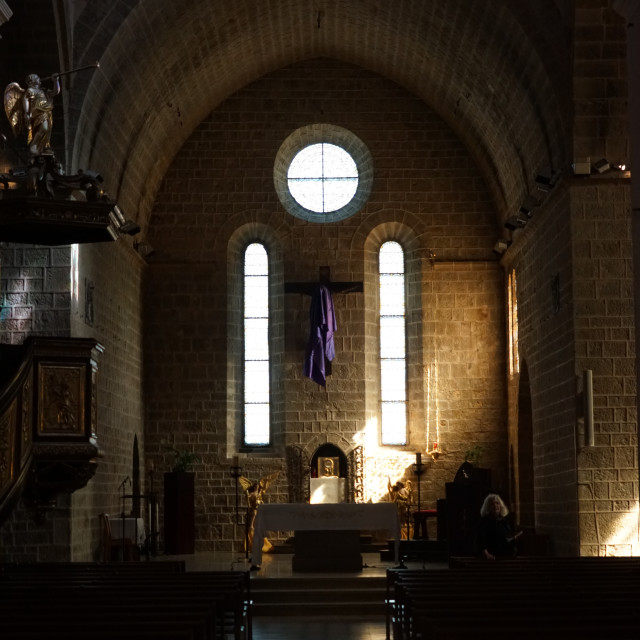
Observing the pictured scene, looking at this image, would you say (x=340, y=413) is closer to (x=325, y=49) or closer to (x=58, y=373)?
(x=325, y=49)

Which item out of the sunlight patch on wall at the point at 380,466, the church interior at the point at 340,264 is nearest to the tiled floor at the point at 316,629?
the church interior at the point at 340,264

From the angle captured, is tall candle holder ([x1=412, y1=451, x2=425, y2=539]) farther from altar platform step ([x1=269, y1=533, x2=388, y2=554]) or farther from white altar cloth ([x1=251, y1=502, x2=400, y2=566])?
white altar cloth ([x1=251, y1=502, x2=400, y2=566])

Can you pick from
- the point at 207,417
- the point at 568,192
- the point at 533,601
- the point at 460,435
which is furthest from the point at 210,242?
the point at 533,601

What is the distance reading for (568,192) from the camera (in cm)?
1538

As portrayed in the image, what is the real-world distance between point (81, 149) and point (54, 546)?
16.3 feet

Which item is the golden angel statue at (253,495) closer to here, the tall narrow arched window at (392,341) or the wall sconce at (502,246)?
the tall narrow arched window at (392,341)

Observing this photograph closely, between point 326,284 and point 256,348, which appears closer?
point 326,284

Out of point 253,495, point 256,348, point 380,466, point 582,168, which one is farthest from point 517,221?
point 253,495

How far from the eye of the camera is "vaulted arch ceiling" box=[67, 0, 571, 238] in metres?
15.4

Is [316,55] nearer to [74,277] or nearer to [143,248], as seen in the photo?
[143,248]

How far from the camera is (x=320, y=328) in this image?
20.5 m

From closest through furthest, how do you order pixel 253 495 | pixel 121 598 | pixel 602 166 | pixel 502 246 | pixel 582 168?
pixel 121 598, pixel 602 166, pixel 582 168, pixel 253 495, pixel 502 246

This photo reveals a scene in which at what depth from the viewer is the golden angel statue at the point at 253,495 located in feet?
59.5

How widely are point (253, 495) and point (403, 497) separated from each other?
8.24ft
